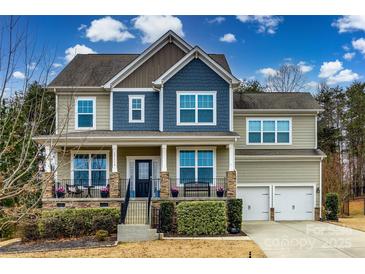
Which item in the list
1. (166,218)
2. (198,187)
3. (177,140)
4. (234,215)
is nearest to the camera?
(166,218)

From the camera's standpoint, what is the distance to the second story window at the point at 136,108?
17.9 metres

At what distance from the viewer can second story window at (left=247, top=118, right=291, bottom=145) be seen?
781 inches

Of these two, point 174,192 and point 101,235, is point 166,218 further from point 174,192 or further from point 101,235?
point 101,235

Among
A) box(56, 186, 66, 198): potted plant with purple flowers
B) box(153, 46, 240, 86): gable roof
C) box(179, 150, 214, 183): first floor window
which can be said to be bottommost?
box(56, 186, 66, 198): potted plant with purple flowers

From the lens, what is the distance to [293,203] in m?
19.5

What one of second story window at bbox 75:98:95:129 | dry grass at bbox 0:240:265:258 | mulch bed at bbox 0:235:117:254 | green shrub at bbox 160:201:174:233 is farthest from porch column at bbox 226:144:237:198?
second story window at bbox 75:98:95:129

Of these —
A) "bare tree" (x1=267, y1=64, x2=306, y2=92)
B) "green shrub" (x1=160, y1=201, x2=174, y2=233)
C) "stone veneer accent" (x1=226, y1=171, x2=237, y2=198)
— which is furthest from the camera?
"bare tree" (x1=267, y1=64, x2=306, y2=92)

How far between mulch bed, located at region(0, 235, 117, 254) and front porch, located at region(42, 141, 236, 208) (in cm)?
213

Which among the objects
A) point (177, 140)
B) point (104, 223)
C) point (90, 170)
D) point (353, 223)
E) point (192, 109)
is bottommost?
point (353, 223)

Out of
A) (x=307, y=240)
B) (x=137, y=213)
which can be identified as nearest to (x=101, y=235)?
(x=137, y=213)

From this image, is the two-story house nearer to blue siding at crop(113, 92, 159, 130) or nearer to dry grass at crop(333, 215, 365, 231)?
blue siding at crop(113, 92, 159, 130)

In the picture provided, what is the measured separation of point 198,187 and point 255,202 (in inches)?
152
